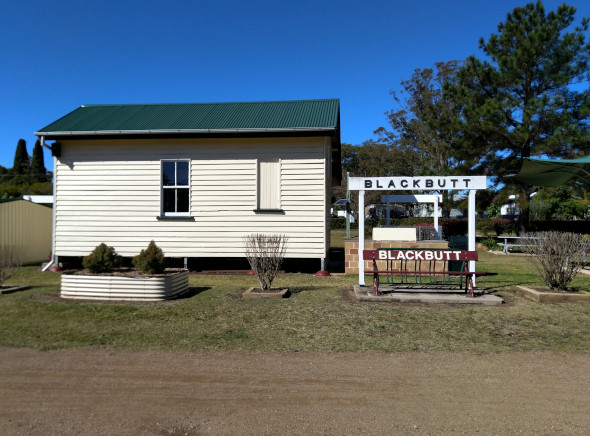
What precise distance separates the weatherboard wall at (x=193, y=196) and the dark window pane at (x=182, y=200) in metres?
0.30

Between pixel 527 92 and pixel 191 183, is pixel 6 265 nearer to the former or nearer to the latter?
pixel 191 183

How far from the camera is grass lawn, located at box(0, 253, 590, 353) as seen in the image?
555 cm

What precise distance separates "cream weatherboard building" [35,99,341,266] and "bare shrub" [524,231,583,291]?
17.9 feet

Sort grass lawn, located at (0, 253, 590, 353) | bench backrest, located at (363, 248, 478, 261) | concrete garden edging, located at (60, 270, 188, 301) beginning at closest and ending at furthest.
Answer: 1. grass lawn, located at (0, 253, 590, 353)
2. concrete garden edging, located at (60, 270, 188, 301)
3. bench backrest, located at (363, 248, 478, 261)

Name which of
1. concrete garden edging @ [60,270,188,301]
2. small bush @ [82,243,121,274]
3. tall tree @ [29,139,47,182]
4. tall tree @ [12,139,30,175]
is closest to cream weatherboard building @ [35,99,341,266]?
small bush @ [82,243,121,274]

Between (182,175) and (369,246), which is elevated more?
(182,175)

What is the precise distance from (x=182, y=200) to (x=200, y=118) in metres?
2.59

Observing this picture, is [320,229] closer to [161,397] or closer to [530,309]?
[530,309]

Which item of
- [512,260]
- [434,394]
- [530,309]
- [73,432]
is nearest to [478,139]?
[512,260]

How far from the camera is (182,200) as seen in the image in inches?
495

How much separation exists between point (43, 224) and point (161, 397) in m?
14.0

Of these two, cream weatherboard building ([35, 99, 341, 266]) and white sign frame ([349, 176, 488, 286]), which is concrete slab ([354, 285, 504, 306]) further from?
cream weatherboard building ([35, 99, 341, 266])

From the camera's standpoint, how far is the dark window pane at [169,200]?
1261 centimetres

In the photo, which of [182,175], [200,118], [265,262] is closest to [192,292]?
[265,262]
